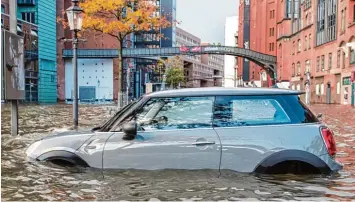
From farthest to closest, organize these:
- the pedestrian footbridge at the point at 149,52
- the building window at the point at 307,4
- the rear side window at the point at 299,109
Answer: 1. the pedestrian footbridge at the point at 149,52
2. the building window at the point at 307,4
3. the rear side window at the point at 299,109

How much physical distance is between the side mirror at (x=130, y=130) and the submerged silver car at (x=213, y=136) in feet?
0.04

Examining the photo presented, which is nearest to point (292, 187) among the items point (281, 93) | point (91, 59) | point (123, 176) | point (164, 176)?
point (281, 93)

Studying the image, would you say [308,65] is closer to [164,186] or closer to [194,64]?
[164,186]

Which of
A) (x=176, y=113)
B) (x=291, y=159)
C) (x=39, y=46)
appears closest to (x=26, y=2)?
(x=39, y=46)

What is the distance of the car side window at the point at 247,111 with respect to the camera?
220 inches

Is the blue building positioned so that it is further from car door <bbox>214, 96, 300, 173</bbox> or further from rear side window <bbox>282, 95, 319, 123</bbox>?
rear side window <bbox>282, 95, 319, 123</bbox>

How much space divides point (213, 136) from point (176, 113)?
1.99 ft

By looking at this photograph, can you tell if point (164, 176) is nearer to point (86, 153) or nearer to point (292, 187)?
point (86, 153)

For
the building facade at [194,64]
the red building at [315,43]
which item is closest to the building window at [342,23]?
the red building at [315,43]

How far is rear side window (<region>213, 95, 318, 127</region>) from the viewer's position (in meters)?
5.58

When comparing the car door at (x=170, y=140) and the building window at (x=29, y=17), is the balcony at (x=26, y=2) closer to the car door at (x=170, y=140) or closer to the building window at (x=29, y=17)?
the building window at (x=29, y=17)

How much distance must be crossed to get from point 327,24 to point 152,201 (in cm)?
5309

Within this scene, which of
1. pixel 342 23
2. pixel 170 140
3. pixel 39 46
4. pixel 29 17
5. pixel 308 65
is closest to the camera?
pixel 170 140

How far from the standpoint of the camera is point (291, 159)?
5.45 m
